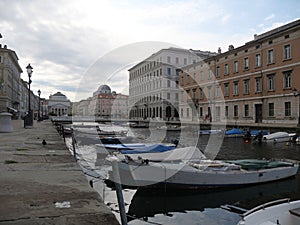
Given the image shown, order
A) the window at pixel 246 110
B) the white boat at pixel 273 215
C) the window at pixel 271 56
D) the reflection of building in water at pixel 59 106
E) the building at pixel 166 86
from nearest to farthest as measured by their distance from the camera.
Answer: the white boat at pixel 273 215, the window at pixel 271 56, the window at pixel 246 110, the building at pixel 166 86, the reflection of building in water at pixel 59 106

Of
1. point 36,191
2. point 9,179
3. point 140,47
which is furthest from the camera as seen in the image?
point 140,47

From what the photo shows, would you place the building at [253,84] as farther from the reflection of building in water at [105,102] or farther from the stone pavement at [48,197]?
the stone pavement at [48,197]

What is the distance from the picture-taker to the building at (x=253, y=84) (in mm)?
33094

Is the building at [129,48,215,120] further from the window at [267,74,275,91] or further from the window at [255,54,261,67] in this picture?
the window at [267,74,275,91]

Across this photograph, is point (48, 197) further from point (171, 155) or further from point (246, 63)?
point (246, 63)

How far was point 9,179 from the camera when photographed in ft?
17.3

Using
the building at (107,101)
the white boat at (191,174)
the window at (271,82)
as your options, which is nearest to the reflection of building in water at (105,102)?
the building at (107,101)

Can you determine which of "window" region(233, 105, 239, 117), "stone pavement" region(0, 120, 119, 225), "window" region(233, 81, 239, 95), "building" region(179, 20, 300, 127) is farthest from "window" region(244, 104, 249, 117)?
"stone pavement" region(0, 120, 119, 225)

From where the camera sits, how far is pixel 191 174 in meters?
10.2

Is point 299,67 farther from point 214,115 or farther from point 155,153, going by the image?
point 155,153

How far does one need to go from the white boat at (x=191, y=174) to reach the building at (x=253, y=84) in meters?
22.3

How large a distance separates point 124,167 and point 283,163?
24.2ft

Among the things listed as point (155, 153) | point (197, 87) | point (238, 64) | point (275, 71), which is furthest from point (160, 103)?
point (155, 153)

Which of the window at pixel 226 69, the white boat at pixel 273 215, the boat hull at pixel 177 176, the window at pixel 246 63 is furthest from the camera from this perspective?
the window at pixel 226 69
